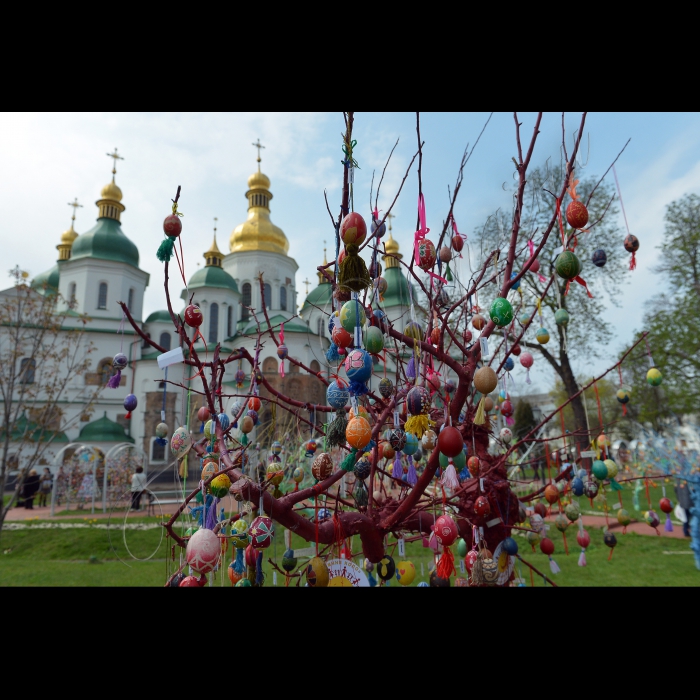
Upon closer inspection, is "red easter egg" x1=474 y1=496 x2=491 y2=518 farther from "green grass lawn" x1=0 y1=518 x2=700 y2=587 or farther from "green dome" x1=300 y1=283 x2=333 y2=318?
"green grass lawn" x1=0 y1=518 x2=700 y2=587

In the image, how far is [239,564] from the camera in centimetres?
246

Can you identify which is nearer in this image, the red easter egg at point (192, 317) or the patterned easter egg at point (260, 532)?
the patterned easter egg at point (260, 532)

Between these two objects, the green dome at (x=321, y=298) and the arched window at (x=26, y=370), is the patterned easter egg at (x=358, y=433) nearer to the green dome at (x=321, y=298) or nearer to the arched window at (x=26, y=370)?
the green dome at (x=321, y=298)

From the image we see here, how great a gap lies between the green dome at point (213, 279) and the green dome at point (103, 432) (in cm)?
922

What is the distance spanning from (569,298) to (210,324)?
64.8ft

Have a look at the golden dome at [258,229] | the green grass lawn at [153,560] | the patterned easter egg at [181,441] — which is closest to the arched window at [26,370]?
the green grass lawn at [153,560]

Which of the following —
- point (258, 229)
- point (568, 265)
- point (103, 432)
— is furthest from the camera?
point (258, 229)

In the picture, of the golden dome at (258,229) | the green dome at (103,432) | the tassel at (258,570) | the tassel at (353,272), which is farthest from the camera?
the golden dome at (258,229)

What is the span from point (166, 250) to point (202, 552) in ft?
4.39

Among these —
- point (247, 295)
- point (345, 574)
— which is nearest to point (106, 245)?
point (247, 295)

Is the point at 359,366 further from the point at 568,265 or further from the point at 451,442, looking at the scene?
the point at 568,265

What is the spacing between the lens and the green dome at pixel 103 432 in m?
22.0
